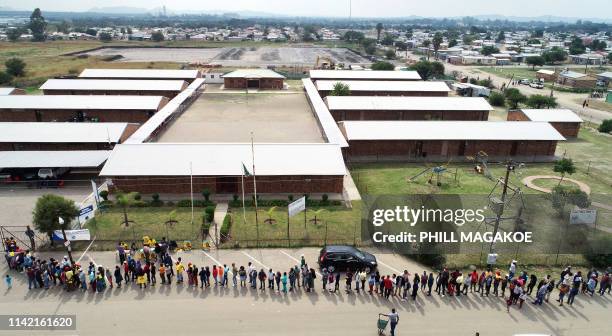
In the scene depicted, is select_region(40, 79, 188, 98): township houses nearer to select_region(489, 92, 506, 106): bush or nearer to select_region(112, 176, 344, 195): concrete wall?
select_region(112, 176, 344, 195): concrete wall

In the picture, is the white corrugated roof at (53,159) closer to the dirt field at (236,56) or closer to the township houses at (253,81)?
the township houses at (253,81)

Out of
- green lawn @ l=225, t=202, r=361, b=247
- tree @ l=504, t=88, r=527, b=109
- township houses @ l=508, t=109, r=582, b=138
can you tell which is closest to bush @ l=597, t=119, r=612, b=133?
township houses @ l=508, t=109, r=582, b=138

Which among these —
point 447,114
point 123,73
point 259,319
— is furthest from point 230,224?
point 123,73

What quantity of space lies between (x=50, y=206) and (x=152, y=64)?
74.8 meters

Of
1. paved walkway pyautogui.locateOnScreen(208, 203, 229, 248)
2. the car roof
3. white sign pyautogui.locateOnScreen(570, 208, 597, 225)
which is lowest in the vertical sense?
paved walkway pyautogui.locateOnScreen(208, 203, 229, 248)

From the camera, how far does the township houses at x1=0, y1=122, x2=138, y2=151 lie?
32719 millimetres

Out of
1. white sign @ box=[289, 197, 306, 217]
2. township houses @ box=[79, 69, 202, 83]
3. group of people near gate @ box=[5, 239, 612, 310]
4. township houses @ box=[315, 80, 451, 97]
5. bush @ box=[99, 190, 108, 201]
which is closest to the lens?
group of people near gate @ box=[5, 239, 612, 310]

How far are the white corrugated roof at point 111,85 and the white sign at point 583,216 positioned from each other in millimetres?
46044

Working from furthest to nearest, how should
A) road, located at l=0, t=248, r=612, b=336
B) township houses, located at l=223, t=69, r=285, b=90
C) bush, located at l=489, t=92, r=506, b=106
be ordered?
1. township houses, located at l=223, t=69, r=285, b=90
2. bush, located at l=489, t=92, r=506, b=106
3. road, located at l=0, t=248, r=612, b=336

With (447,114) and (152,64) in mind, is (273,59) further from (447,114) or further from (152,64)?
(447,114)

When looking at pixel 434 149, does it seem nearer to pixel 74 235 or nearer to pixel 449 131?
pixel 449 131

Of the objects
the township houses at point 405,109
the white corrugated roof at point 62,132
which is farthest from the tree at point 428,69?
the white corrugated roof at point 62,132

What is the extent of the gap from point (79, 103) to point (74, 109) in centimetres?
111

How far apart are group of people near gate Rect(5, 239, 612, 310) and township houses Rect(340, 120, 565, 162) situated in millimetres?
17901
